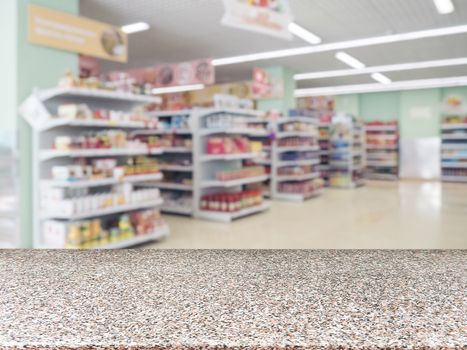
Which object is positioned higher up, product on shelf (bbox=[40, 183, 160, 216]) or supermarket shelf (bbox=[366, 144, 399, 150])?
supermarket shelf (bbox=[366, 144, 399, 150])

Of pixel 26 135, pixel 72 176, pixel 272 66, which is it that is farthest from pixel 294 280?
pixel 272 66

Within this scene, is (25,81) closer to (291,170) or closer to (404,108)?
(291,170)

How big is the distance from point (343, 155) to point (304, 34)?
16.1 feet

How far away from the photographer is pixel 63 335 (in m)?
0.75

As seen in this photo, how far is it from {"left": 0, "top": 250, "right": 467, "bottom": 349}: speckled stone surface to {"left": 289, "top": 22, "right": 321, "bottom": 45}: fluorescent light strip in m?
6.08

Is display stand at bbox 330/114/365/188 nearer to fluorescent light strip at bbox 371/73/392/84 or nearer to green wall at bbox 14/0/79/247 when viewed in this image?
fluorescent light strip at bbox 371/73/392/84

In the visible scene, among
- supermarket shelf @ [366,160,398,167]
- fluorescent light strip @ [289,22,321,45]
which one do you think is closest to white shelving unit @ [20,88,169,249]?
fluorescent light strip @ [289,22,321,45]

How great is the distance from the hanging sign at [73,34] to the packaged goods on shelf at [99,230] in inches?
75.9

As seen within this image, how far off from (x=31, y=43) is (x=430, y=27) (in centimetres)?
575

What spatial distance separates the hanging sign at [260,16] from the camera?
11.7 ft

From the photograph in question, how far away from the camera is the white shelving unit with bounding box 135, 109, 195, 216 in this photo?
6.76 meters

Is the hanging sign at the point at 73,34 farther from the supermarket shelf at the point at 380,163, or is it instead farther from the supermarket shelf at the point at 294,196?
the supermarket shelf at the point at 380,163

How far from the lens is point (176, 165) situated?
22.7 ft

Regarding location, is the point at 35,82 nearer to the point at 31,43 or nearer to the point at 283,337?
the point at 31,43
